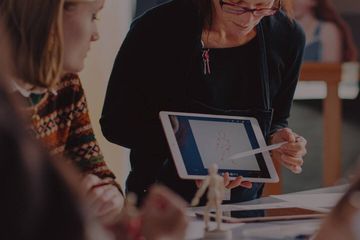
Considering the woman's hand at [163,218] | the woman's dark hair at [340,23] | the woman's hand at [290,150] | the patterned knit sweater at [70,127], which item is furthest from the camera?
the woman's dark hair at [340,23]

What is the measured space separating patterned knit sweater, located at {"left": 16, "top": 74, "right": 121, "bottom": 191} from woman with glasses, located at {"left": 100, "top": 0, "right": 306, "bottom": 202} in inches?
8.1

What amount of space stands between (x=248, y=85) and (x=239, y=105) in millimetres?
53

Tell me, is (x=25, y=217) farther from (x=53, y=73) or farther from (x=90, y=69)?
(x=90, y=69)

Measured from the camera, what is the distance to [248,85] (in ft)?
6.17

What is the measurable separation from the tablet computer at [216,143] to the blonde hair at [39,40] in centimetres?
29

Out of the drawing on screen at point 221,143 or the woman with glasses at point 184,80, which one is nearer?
the drawing on screen at point 221,143

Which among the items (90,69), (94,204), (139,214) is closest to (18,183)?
(139,214)

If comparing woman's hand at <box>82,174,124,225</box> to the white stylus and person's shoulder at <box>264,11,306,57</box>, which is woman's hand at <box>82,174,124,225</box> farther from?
person's shoulder at <box>264,11,306,57</box>

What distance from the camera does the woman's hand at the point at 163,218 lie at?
2.62 ft

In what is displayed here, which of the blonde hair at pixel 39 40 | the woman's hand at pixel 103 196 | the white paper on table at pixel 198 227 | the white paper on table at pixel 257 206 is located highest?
the blonde hair at pixel 39 40

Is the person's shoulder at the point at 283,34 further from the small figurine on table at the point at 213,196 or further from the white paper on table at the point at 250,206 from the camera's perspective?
the small figurine on table at the point at 213,196

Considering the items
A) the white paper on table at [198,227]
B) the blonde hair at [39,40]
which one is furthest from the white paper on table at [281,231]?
the blonde hair at [39,40]

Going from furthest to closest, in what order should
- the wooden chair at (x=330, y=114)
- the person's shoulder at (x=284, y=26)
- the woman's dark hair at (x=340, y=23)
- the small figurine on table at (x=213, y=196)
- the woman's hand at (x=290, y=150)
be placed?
the woman's dark hair at (x=340, y=23), the wooden chair at (x=330, y=114), the person's shoulder at (x=284, y=26), the woman's hand at (x=290, y=150), the small figurine on table at (x=213, y=196)

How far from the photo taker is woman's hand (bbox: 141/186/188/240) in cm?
80
